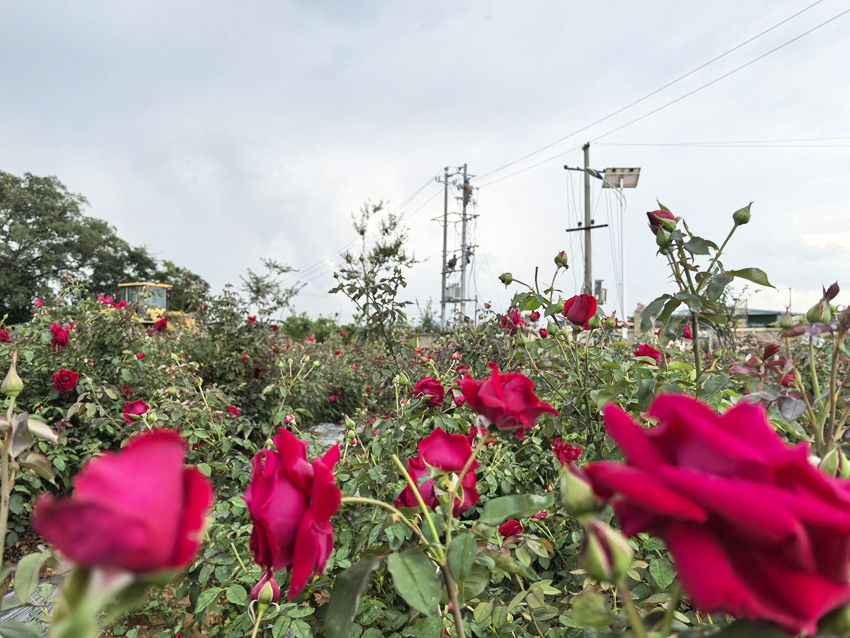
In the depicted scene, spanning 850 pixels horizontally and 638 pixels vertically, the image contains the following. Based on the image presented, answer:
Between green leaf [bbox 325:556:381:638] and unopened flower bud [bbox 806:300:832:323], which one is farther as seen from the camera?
unopened flower bud [bbox 806:300:832:323]

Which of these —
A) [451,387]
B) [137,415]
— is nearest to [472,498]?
[451,387]

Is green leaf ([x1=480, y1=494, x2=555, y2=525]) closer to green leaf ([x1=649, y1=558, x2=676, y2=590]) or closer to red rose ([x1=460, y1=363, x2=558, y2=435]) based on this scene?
red rose ([x1=460, y1=363, x2=558, y2=435])

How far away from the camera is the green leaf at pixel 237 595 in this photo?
944 millimetres

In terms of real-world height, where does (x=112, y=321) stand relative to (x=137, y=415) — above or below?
above

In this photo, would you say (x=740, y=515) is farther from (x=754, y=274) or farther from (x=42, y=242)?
(x=42, y=242)

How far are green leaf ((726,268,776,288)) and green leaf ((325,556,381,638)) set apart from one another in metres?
0.77

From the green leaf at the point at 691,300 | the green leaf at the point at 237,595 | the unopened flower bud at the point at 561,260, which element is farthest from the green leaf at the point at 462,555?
the unopened flower bud at the point at 561,260

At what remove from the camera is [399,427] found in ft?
3.97

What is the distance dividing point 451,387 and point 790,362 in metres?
0.83

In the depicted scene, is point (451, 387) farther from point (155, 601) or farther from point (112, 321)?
point (112, 321)

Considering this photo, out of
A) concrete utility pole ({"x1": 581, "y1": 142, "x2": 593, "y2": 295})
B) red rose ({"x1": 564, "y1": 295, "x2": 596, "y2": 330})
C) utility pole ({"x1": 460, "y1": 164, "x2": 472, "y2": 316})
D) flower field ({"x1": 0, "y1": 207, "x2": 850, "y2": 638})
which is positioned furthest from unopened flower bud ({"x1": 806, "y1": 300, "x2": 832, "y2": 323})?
utility pole ({"x1": 460, "y1": 164, "x2": 472, "y2": 316})

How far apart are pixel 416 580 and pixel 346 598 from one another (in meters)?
0.06

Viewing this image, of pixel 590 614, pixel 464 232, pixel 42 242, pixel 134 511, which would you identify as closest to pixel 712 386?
pixel 590 614

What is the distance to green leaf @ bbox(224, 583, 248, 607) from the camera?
94 centimetres
